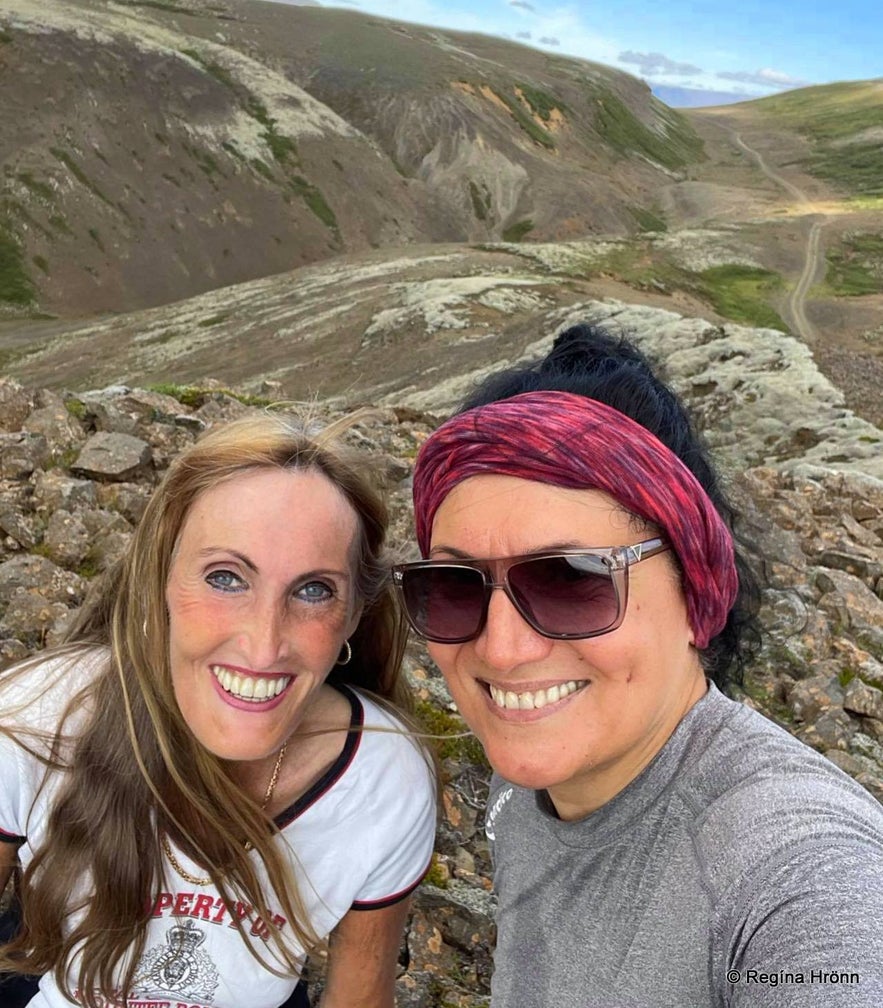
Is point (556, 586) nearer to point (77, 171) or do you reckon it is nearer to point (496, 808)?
point (496, 808)

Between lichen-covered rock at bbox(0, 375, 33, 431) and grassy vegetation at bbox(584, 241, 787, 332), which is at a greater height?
lichen-covered rock at bbox(0, 375, 33, 431)

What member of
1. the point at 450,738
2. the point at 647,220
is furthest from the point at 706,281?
the point at 450,738

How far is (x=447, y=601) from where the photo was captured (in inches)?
117

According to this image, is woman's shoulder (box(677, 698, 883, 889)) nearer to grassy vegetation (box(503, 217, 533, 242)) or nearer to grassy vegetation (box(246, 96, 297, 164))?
grassy vegetation (box(503, 217, 533, 242))

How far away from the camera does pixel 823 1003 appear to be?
2055mm

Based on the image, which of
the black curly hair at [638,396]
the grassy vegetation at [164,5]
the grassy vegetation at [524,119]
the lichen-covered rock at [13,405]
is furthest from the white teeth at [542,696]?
the grassy vegetation at [164,5]

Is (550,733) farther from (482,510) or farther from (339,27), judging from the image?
(339,27)

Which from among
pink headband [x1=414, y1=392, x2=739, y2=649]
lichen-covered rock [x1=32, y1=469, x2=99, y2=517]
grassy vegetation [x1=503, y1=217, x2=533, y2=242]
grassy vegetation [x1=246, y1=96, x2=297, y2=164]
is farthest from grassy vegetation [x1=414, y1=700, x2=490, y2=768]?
grassy vegetation [x1=246, y1=96, x2=297, y2=164]

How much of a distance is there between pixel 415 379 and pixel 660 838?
2907 centimetres

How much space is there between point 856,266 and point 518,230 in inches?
1549

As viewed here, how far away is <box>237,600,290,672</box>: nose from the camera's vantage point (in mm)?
3297

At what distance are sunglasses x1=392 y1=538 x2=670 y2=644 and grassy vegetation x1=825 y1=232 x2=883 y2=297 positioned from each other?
80718 mm

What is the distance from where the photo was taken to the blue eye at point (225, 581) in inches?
133

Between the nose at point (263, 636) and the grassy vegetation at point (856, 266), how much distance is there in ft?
265
